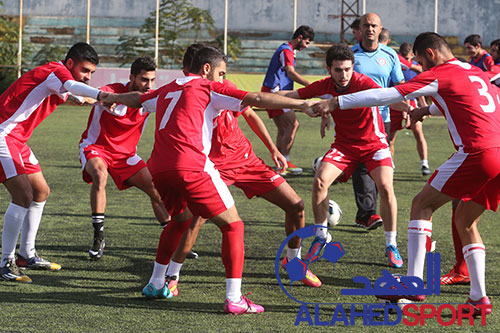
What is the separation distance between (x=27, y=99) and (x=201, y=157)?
1897 mm

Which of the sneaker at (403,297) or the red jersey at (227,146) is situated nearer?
the sneaker at (403,297)

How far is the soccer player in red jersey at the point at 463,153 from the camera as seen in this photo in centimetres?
492

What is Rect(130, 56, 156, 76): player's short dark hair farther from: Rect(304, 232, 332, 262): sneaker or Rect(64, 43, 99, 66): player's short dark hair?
Rect(304, 232, 332, 262): sneaker

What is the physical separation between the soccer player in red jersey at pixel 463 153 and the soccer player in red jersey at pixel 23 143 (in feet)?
8.18

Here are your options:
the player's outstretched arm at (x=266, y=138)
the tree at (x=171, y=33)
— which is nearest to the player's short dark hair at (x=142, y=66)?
the player's outstretched arm at (x=266, y=138)

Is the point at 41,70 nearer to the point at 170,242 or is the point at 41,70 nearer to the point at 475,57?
the point at 170,242

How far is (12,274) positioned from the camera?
579 cm

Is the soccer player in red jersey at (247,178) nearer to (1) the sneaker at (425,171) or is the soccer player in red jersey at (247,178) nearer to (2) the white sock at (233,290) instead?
(2) the white sock at (233,290)

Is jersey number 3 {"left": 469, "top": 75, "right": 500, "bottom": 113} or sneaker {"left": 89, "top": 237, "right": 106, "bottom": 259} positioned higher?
jersey number 3 {"left": 469, "top": 75, "right": 500, "bottom": 113}

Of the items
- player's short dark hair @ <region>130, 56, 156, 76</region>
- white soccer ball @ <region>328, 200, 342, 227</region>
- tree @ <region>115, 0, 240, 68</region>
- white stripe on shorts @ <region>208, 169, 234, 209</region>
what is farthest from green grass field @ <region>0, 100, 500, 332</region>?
tree @ <region>115, 0, 240, 68</region>

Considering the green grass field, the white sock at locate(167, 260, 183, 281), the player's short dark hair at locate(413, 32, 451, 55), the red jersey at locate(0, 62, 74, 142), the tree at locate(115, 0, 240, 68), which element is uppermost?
the tree at locate(115, 0, 240, 68)

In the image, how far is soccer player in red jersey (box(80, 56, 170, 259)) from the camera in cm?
679

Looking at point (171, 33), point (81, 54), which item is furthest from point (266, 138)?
point (171, 33)

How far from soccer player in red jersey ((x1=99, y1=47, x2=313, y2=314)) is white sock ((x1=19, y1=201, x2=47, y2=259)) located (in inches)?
65.8
